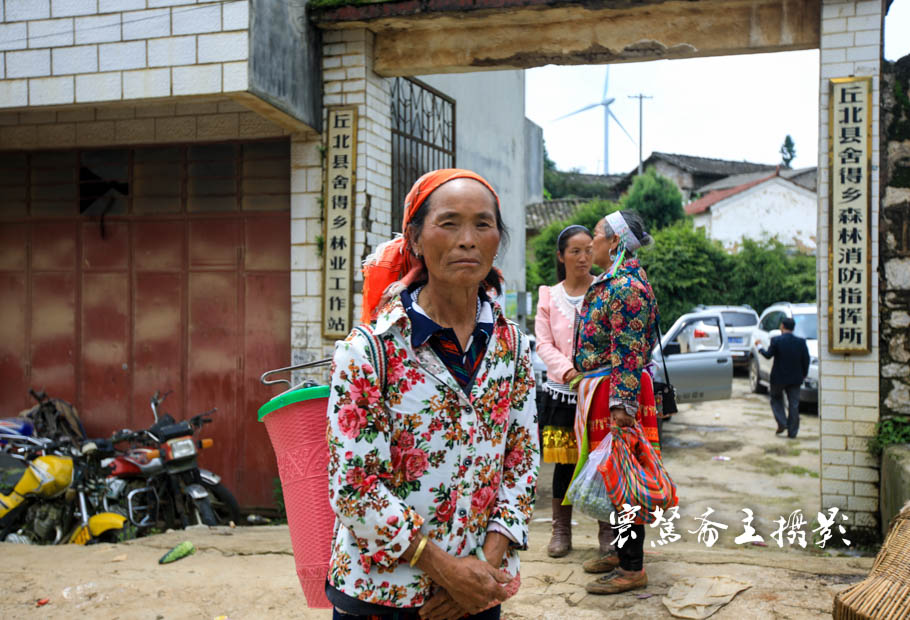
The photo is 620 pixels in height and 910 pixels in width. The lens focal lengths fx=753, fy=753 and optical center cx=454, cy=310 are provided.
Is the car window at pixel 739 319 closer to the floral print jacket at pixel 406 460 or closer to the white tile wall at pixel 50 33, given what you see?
the white tile wall at pixel 50 33

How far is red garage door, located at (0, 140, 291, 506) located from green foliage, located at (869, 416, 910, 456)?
177 inches

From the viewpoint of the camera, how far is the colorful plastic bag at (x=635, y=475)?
3.47 metres

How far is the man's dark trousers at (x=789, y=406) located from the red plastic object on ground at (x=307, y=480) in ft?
27.6

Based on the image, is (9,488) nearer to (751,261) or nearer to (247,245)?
(247,245)

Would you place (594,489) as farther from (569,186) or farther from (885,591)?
(569,186)

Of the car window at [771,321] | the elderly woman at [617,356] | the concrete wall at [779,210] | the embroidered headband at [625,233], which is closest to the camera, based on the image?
the elderly woman at [617,356]

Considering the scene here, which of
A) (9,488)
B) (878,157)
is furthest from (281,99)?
(878,157)

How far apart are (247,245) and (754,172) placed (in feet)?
127

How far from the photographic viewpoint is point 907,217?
4961mm

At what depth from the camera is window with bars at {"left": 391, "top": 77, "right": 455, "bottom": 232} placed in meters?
6.58

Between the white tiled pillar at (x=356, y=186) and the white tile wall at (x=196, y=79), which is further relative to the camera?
the white tiled pillar at (x=356, y=186)

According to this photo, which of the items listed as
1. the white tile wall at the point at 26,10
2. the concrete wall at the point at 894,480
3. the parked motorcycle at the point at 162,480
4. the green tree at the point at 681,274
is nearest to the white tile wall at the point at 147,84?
the white tile wall at the point at 26,10

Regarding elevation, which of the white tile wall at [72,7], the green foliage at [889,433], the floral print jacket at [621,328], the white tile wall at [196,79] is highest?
the white tile wall at [72,7]

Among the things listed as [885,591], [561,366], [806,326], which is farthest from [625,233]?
[806,326]
